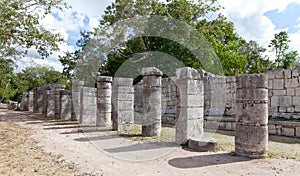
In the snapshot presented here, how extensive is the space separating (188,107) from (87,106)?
7.25 m

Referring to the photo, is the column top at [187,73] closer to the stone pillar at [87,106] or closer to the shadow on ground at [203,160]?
the shadow on ground at [203,160]

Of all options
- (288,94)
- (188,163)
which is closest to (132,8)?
(288,94)

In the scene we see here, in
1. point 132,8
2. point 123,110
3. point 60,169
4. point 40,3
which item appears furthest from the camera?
point 132,8

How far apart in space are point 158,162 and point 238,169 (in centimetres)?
172

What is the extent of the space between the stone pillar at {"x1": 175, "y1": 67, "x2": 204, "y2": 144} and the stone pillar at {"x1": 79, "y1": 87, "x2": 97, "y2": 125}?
22.3 ft

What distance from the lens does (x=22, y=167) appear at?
476 centimetres

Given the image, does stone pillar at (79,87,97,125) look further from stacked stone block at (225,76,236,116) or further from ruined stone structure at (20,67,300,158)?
stacked stone block at (225,76,236,116)

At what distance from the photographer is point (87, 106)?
12875 mm

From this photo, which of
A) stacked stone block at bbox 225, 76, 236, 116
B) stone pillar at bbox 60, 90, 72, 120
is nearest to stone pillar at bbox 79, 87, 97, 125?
stone pillar at bbox 60, 90, 72, 120

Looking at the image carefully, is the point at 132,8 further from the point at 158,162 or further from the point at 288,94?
the point at 158,162

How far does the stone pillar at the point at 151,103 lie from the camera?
8664mm

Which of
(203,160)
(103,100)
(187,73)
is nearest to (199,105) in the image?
(187,73)

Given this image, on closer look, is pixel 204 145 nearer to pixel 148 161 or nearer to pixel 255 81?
pixel 148 161

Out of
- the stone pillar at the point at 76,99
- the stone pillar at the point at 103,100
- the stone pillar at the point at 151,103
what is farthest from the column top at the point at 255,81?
the stone pillar at the point at 76,99
